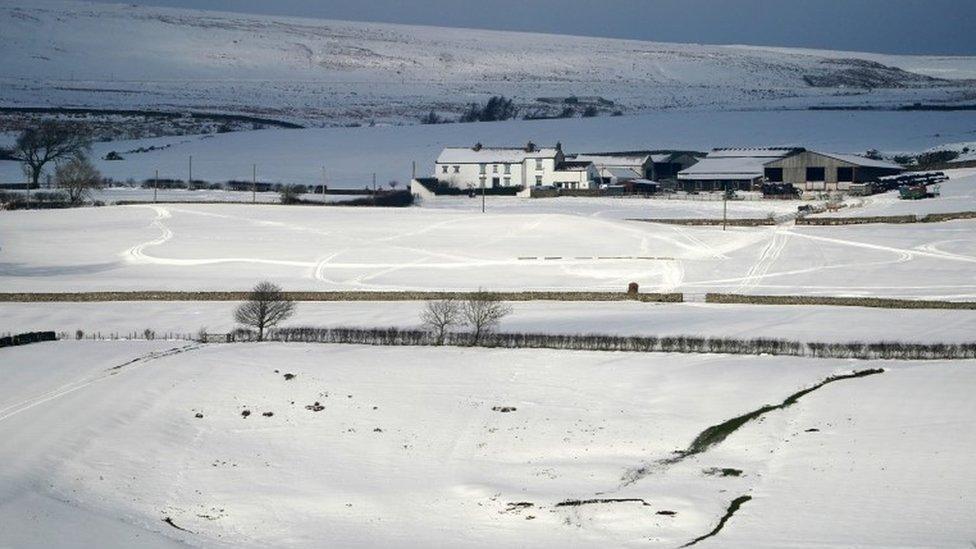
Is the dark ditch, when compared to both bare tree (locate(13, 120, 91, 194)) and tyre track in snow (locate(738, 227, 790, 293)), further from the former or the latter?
bare tree (locate(13, 120, 91, 194))

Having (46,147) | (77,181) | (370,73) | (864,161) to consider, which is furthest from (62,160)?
(370,73)

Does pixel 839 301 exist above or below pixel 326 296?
above

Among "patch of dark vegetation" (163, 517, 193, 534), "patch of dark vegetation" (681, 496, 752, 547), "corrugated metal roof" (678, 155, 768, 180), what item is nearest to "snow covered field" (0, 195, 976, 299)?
"corrugated metal roof" (678, 155, 768, 180)

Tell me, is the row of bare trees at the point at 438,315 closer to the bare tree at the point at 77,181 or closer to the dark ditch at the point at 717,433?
the dark ditch at the point at 717,433

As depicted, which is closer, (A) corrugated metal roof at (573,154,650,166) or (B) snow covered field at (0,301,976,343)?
(B) snow covered field at (0,301,976,343)

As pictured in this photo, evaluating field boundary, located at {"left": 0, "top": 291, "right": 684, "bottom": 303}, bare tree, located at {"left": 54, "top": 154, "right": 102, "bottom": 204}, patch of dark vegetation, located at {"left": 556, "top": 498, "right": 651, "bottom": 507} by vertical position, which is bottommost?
patch of dark vegetation, located at {"left": 556, "top": 498, "right": 651, "bottom": 507}

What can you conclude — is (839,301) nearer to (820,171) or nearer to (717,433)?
(717,433)
